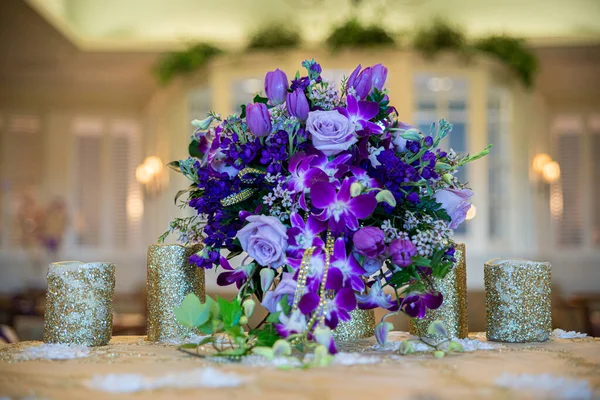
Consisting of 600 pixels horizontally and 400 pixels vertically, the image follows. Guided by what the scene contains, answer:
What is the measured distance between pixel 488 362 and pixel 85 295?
69 centimetres

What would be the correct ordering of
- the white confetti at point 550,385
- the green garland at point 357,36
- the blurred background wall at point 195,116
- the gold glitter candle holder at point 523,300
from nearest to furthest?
the white confetti at point 550,385
the gold glitter candle holder at point 523,300
the green garland at point 357,36
the blurred background wall at point 195,116

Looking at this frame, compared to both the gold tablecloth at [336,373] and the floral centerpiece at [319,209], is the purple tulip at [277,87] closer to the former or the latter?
the floral centerpiece at [319,209]

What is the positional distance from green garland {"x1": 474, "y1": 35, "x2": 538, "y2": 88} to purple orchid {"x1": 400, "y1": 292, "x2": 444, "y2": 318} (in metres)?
5.89

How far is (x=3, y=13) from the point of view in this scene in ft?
18.9

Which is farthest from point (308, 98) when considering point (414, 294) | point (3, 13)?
point (3, 13)

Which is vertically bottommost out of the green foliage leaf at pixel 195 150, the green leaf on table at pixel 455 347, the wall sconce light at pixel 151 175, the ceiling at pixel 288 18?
the green leaf on table at pixel 455 347

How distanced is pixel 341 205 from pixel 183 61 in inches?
243

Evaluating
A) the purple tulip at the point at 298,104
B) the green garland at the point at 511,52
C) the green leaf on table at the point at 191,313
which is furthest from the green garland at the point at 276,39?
the green leaf on table at the point at 191,313

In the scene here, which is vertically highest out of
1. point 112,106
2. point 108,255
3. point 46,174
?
point 112,106

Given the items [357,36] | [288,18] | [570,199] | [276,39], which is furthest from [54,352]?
[570,199]

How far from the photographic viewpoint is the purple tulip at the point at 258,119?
3.59 ft

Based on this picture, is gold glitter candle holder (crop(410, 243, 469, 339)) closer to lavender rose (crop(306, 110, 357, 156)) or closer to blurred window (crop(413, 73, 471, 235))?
lavender rose (crop(306, 110, 357, 156))

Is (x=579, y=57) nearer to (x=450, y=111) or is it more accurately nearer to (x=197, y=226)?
(x=450, y=111)

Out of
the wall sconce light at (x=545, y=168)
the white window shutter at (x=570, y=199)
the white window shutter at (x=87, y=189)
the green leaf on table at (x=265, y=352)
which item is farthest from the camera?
the white window shutter at (x=87, y=189)
